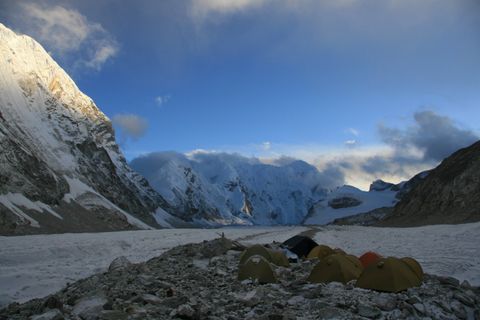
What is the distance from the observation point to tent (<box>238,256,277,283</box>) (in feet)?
47.4

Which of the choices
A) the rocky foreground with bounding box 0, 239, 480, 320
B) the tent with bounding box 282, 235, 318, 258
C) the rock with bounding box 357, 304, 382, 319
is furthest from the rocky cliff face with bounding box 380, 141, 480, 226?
the rock with bounding box 357, 304, 382, 319

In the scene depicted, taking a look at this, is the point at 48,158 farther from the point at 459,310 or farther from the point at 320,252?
the point at 459,310

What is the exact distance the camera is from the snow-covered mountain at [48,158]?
3622 inches

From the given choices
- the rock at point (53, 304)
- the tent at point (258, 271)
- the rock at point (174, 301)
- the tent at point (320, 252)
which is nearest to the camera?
the rock at point (53, 304)

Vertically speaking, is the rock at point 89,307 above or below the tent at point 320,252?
below

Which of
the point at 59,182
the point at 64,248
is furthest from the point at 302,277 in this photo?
the point at 59,182

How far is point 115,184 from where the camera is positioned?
171750 mm

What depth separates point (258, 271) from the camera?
14.6m

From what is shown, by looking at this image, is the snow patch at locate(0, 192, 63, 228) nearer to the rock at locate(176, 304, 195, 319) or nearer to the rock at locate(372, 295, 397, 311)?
the rock at locate(176, 304, 195, 319)

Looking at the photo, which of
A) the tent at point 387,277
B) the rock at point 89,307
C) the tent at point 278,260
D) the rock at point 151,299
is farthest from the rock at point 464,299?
the rock at point 89,307

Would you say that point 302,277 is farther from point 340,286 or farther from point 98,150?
point 98,150

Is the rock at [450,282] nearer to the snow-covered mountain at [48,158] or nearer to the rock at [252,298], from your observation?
the rock at [252,298]

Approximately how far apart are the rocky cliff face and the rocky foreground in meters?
55.5

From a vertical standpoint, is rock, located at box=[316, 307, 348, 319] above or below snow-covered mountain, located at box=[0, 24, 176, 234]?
below
